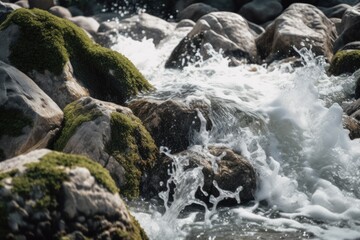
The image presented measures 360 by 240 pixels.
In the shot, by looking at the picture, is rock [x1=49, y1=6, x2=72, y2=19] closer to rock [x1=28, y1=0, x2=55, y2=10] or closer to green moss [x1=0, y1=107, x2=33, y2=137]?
rock [x1=28, y1=0, x2=55, y2=10]

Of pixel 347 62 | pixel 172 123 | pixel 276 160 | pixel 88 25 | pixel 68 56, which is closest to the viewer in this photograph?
pixel 172 123

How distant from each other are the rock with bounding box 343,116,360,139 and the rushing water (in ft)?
0.80

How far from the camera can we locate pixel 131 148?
611 centimetres

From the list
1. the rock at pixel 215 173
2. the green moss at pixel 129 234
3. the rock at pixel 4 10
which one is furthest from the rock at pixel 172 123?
the rock at pixel 4 10

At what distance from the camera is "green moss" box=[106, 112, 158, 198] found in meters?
5.91

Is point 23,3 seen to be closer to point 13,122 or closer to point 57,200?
point 13,122

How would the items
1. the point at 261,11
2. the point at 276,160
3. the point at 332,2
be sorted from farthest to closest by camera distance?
the point at 332,2
the point at 261,11
the point at 276,160

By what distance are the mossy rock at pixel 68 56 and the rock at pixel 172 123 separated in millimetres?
839

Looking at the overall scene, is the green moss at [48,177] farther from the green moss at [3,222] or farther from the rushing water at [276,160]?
the rushing water at [276,160]

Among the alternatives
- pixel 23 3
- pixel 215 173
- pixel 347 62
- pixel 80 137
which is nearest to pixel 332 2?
pixel 347 62

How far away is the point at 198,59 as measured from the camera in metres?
11.8

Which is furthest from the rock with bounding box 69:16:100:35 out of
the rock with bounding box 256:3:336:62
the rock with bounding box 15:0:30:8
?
the rock with bounding box 256:3:336:62

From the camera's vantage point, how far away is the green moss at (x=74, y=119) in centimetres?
601

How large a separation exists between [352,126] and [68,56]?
4.27 metres
